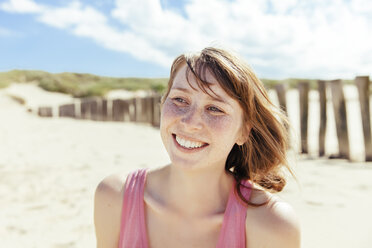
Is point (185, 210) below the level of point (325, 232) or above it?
above

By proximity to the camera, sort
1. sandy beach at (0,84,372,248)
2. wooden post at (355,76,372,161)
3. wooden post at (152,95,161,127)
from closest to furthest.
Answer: sandy beach at (0,84,372,248)
wooden post at (355,76,372,161)
wooden post at (152,95,161,127)

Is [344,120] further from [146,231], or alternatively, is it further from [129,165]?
[146,231]

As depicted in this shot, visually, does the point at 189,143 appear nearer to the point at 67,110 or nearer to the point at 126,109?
the point at 126,109

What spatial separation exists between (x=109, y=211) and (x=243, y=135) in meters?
0.83

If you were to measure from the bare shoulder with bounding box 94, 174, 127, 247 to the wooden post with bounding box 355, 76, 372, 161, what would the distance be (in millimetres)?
4928

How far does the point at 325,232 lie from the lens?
2922 mm

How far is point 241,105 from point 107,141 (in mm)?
6564

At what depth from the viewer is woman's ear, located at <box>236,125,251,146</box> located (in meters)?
1.76

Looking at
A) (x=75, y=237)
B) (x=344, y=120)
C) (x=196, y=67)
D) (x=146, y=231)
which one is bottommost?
(x=75, y=237)

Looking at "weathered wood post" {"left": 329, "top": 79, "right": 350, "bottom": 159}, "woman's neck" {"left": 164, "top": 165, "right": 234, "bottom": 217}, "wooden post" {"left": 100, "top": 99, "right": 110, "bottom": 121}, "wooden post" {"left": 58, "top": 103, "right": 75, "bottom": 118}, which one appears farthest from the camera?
"wooden post" {"left": 58, "top": 103, "right": 75, "bottom": 118}

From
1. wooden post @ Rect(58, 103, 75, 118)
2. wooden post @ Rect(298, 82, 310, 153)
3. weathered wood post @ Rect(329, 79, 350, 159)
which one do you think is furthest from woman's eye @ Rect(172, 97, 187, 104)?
wooden post @ Rect(58, 103, 75, 118)

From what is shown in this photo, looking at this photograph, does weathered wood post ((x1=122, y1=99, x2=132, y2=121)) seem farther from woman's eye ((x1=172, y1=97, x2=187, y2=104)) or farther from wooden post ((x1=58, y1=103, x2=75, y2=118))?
woman's eye ((x1=172, y1=97, x2=187, y2=104))

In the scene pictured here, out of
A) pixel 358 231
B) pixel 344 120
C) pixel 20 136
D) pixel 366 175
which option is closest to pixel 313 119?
pixel 344 120

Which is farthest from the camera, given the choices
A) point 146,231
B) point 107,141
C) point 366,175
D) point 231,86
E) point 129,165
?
point 107,141
